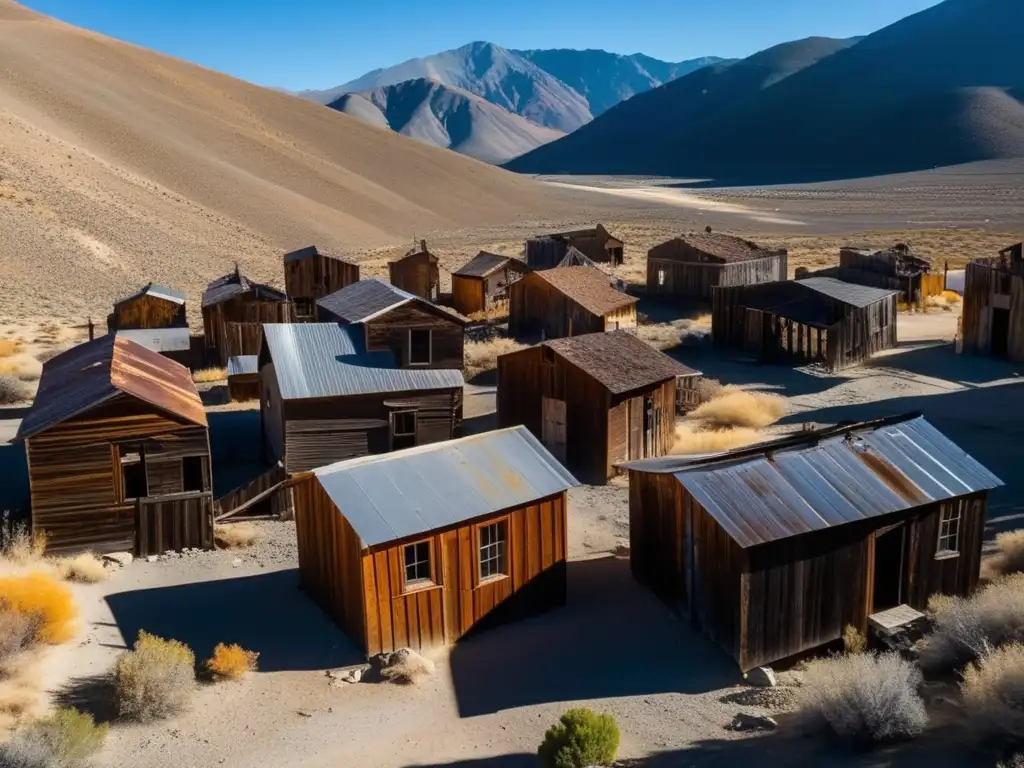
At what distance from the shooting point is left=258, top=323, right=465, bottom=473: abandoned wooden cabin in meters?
18.8

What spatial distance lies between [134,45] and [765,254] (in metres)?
98.0

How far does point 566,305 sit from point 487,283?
7791 mm

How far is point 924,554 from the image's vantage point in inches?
513

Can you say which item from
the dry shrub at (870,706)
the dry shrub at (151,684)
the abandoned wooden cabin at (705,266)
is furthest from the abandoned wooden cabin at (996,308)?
the dry shrub at (151,684)

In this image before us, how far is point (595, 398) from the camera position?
65.4 feet

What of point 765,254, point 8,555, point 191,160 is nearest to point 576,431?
point 8,555

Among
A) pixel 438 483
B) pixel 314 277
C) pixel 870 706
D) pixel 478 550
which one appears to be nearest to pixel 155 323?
pixel 314 277

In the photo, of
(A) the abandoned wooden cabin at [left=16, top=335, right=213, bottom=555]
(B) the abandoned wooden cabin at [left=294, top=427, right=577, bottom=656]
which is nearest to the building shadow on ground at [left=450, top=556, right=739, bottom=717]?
(B) the abandoned wooden cabin at [left=294, top=427, right=577, bottom=656]

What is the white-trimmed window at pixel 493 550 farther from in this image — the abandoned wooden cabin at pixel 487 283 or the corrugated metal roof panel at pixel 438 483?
the abandoned wooden cabin at pixel 487 283

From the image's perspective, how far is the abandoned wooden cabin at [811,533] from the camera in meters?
11.8

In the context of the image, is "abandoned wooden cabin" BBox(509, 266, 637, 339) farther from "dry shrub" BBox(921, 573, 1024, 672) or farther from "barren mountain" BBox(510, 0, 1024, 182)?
"barren mountain" BBox(510, 0, 1024, 182)

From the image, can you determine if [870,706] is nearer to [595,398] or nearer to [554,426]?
[595,398]

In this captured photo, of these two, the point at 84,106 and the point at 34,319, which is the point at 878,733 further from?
the point at 84,106

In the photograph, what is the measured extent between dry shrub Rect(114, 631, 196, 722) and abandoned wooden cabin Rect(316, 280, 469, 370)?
9830mm
